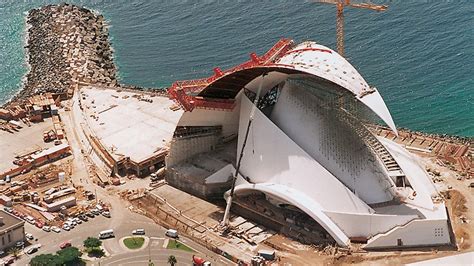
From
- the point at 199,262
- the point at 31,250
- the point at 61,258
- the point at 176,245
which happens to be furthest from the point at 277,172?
the point at 31,250

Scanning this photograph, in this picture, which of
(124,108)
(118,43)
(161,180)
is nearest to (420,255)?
(161,180)

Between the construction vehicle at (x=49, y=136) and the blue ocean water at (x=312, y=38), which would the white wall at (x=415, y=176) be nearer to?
the blue ocean water at (x=312, y=38)

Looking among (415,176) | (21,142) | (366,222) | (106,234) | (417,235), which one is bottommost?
(417,235)

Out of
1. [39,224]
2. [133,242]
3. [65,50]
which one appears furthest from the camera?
[65,50]

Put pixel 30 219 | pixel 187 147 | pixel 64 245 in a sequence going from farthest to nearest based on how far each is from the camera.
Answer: pixel 187 147, pixel 30 219, pixel 64 245

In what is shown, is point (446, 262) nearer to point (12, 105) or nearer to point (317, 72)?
point (317, 72)

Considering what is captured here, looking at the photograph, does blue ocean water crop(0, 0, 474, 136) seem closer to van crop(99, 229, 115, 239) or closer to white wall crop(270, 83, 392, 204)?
white wall crop(270, 83, 392, 204)

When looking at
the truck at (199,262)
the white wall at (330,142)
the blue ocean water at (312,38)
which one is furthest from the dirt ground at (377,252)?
the blue ocean water at (312,38)

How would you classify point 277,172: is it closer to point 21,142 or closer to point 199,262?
point 199,262
